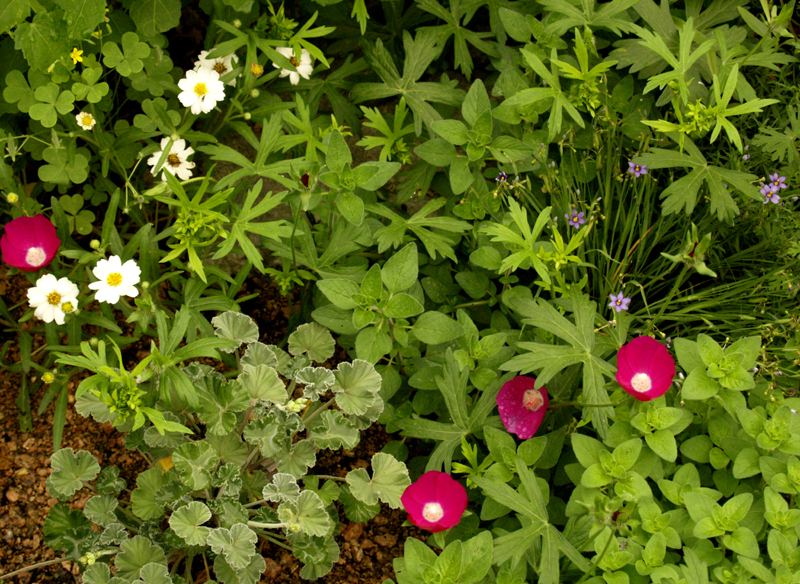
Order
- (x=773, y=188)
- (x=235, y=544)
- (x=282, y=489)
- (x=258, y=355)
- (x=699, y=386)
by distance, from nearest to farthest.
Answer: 1. (x=235, y=544)
2. (x=282, y=489)
3. (x=699, y=386)
4. (x=258, y=355)
5. (x=773, y=188)

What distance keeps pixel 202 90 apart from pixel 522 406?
4.48 ft

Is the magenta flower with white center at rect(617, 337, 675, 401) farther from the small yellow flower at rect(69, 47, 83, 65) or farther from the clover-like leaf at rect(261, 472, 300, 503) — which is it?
the small yellow flower at rect(69, 47, 83, 65)

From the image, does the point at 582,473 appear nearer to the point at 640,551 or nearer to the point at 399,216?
the point at 640,551

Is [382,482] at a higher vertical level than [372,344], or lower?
lower

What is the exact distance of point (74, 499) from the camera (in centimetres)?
208

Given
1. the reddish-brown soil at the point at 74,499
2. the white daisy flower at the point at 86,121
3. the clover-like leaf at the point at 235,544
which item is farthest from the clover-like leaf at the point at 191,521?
the white daisy flower at the point at 86,121

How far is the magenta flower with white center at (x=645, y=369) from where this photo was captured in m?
1.73

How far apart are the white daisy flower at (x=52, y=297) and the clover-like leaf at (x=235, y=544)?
30.4 inches

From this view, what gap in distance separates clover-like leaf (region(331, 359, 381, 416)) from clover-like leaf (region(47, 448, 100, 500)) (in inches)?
26.7

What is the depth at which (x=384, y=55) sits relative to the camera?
8.11 ft

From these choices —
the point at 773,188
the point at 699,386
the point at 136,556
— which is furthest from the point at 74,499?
the point at 773,188

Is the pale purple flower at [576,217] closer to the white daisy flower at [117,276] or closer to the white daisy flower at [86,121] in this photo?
the white daisy flower at [117,276]

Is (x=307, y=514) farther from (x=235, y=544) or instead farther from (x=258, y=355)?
(x=258, y=355)

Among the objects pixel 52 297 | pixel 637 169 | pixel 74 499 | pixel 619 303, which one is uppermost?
pixel 52 297
